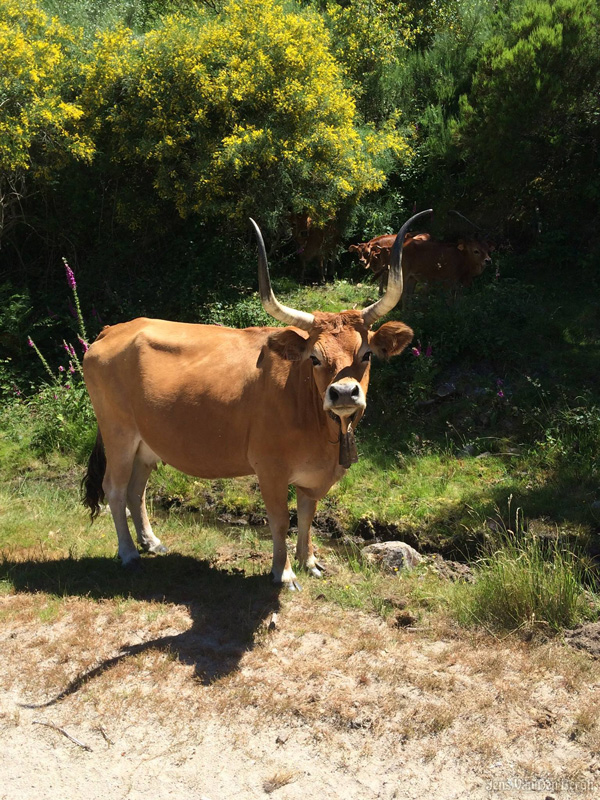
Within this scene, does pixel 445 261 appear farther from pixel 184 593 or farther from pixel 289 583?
pixel 184 593

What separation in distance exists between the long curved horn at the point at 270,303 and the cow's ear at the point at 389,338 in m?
0.48

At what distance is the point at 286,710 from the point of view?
4660 millimetres

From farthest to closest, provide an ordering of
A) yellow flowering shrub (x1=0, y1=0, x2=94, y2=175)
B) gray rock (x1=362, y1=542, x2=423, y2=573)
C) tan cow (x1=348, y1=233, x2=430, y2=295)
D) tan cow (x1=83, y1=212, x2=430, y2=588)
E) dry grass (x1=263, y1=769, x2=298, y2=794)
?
tan cow (x1=348, y1=233, x2=430, y2=295) → yellow flowering shrub (x1=0, y1=0, x2=94, y2=175) → gray rock (x1=362, y1=542, x2=423, y2=573) → tan cow (x1=83, y1=212, x2=430, y2=588) → dry grass (x1=263, y1=769, x2=298, y2=794)

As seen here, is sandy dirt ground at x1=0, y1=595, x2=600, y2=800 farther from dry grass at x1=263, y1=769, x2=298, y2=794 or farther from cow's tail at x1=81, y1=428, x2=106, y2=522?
cow's tail at x1=81, y1=428, x2=106, y2=522

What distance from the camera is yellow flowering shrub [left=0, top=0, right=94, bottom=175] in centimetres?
1120

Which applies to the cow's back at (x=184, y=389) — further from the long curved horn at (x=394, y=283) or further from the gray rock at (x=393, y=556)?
the gray rock at (x=393, y=556)

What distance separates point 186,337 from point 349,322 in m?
1.79

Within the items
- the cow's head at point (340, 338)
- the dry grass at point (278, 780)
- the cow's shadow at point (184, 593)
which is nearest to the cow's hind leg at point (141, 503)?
the cow's shadow at point (184, 593)

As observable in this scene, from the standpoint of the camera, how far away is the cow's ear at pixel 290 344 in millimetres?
5691

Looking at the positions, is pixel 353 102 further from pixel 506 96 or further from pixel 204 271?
pixel 204 271

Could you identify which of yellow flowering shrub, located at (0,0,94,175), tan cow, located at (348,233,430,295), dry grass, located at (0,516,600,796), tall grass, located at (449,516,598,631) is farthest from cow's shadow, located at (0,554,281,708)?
yellow flowering shrub, located at (0,0,94,175)

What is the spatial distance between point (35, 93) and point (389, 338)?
833 cm

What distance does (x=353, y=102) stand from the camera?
13078 millimetres

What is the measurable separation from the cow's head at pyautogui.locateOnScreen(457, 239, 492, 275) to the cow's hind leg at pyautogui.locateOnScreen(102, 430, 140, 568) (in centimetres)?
686
